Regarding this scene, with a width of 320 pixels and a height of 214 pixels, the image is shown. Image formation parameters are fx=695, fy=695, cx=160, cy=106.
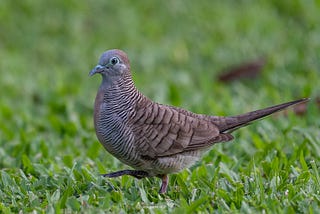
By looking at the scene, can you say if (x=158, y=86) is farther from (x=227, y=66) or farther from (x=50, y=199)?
(x=50, y=199)

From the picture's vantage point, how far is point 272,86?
9.77 m

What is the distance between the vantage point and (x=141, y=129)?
18.7 ft

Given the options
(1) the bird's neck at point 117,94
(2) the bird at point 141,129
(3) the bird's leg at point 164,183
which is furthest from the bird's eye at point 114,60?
(3) the bird's leg at point 164,183

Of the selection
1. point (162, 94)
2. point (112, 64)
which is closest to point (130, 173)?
point (112, 64)

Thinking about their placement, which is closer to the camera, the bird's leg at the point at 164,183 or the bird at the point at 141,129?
the bird at the point at 141,129

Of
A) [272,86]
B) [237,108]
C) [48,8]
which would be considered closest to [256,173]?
[237,108]

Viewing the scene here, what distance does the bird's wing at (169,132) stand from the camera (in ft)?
18.7

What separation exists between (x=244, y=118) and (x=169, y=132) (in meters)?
0.70

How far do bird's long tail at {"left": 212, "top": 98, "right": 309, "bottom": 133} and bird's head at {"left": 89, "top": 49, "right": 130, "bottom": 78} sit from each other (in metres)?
0.99

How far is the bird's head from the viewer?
5734 mm

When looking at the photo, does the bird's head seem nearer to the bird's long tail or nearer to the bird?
the bird

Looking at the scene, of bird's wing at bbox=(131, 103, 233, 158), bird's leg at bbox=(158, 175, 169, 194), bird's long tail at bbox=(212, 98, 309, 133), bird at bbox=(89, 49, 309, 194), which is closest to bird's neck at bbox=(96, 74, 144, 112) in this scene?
bird at bbox=(89, 49, 309, 194)

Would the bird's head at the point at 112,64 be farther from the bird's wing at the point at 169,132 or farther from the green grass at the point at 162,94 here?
the green grass at the point at 162,94

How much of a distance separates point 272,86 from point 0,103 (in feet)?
12.4
